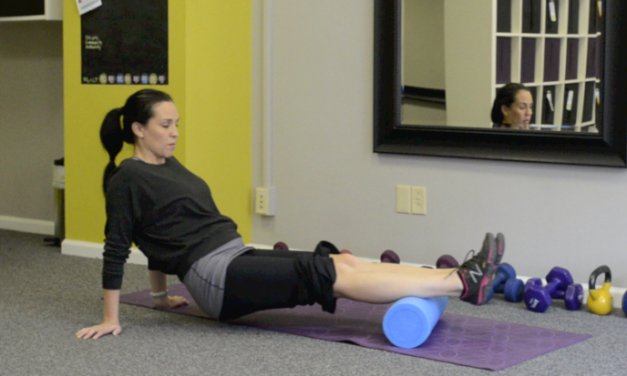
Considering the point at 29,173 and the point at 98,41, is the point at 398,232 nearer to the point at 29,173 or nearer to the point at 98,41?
the point at 98,41

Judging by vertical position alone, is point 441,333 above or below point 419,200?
below

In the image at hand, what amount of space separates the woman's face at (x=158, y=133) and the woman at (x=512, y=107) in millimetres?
1362

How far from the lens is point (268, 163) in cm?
396

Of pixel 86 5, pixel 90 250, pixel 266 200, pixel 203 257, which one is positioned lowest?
pixel 90 250

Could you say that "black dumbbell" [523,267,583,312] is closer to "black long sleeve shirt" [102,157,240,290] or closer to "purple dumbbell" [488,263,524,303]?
"purple dumbbell" [488,263,524,303]

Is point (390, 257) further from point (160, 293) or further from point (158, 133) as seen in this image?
point (158, 133)

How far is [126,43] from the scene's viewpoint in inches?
150

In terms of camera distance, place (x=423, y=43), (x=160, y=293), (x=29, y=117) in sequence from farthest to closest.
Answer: (x=29, y=117), (x=423, y=43), (x=160, y=293)

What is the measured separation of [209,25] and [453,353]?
2035 mm

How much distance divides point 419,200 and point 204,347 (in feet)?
4.59

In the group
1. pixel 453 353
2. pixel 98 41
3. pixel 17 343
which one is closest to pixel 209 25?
pixel 98 41

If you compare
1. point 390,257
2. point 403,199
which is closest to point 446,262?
point 390,257

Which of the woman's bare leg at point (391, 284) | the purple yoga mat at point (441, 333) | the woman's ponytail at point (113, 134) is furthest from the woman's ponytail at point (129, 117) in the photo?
the woman's bare leg at point (391, 284)

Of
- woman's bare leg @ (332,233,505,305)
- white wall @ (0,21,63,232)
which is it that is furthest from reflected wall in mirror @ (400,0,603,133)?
white wall @ (0,21,63,232)
